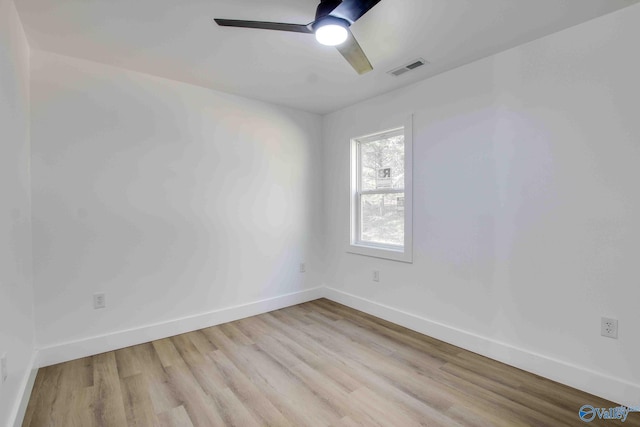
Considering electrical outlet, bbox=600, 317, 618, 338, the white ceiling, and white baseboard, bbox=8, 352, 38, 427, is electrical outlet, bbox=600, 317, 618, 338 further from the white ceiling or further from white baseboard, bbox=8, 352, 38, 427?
white baseboard, bbox=8, 352, 38, 427

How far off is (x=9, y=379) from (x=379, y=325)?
106 inches

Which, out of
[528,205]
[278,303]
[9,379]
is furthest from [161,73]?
[528,205]

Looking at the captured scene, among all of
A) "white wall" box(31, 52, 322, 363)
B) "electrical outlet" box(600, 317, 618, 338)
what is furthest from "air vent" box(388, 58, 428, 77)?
"electrical outlet" box(600, 317, 618, 338)

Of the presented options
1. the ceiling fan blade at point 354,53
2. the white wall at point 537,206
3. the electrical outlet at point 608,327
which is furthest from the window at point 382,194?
the electrical outlet at point 608,327

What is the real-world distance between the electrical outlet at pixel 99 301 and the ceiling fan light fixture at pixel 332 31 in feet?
8.58

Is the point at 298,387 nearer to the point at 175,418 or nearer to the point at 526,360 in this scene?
the point at 175,418

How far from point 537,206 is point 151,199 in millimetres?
3173

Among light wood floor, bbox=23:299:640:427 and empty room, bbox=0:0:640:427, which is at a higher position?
empty room, bbox=0:0:640:427

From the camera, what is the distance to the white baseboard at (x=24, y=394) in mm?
1617

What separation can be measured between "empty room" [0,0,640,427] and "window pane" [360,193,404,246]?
1.1 inches

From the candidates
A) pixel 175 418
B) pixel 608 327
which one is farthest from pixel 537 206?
pixel 175 418

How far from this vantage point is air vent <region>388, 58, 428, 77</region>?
2471 millimetres

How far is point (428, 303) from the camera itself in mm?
2846

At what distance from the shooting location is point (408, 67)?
2578 mm
